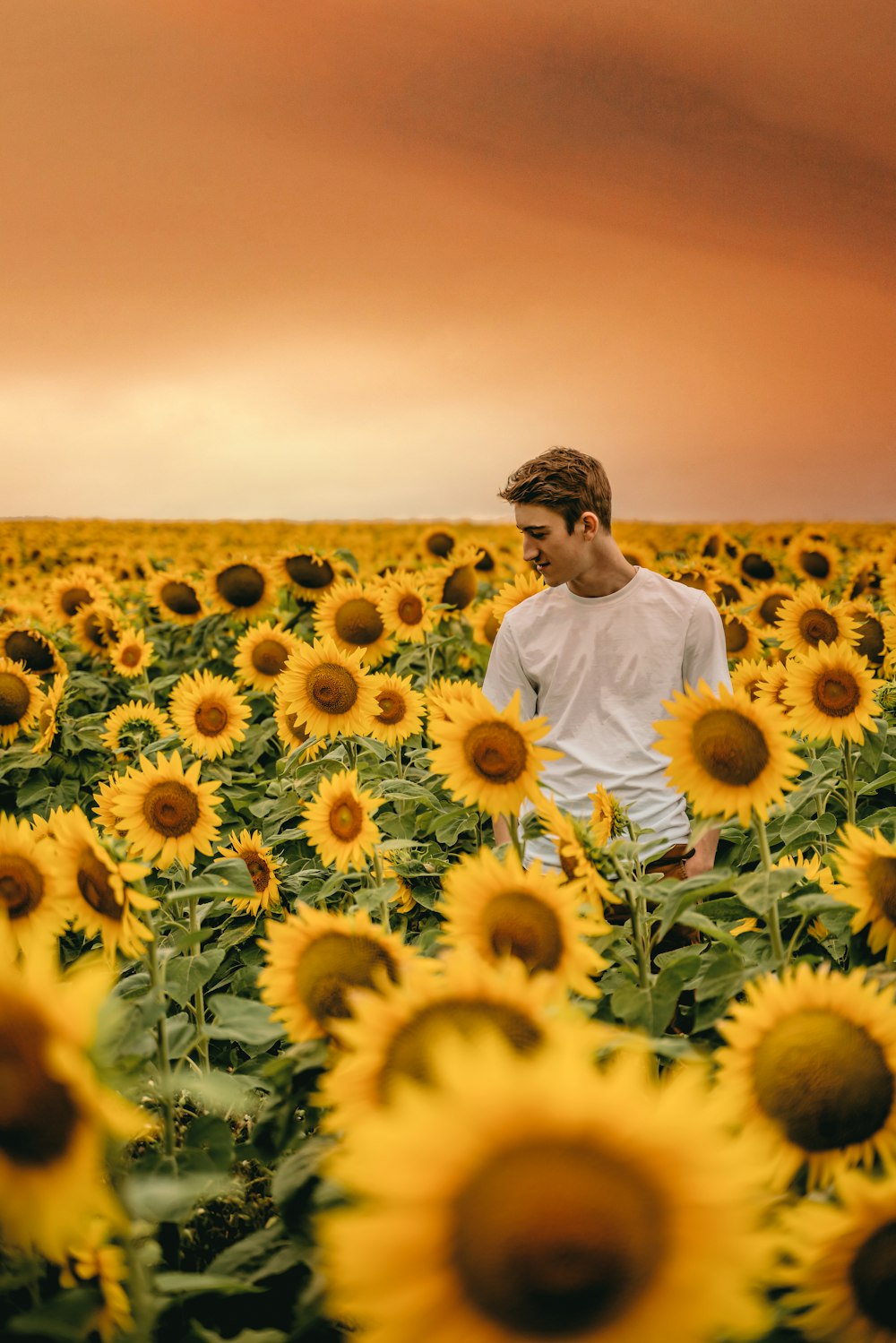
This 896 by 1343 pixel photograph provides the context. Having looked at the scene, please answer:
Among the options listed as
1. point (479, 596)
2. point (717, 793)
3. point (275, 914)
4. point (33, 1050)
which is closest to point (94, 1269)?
point (33, 1050)

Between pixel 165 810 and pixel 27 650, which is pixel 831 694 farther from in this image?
pixel 27 650

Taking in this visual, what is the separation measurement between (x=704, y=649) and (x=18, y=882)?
267 centimetres

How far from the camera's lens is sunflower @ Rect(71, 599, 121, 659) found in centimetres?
654

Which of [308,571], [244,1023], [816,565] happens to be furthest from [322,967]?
[816,565]

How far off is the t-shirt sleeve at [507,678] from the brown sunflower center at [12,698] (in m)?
2.55

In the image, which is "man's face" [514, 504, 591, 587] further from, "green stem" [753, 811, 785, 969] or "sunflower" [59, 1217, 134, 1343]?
"sunflower" [59, 1217, 134, 1343]

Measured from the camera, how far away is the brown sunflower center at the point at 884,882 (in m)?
1.62

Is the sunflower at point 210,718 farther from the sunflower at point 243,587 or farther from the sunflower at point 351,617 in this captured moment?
the sunflower at point 243,587

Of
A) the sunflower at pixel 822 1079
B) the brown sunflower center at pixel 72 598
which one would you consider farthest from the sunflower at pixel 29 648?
the sunflower at pixel 822 1079

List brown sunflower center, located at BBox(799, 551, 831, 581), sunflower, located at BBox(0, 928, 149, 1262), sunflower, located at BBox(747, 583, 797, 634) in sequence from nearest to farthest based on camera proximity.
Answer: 1. sunflower, located at BBox(0, 928, 149, 1262)
2. sunflower, located at BBox(747, 583, 797, 634)
3. brown sunflower center, located at BBox(799, 551, 831, 581)

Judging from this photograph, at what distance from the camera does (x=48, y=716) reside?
4.80 m

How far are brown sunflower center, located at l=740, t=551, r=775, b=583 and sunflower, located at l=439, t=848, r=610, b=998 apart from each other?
6.80 m

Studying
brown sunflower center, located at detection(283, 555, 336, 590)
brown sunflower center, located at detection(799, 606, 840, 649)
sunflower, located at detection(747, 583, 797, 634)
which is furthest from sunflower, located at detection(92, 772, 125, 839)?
sunflower, located at detection(747, 583, 797, 634)

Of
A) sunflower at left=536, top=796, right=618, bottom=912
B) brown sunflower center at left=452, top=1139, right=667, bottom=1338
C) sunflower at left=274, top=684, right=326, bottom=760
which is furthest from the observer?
sunflower at left=274, top=684, right=326, bottom=760
